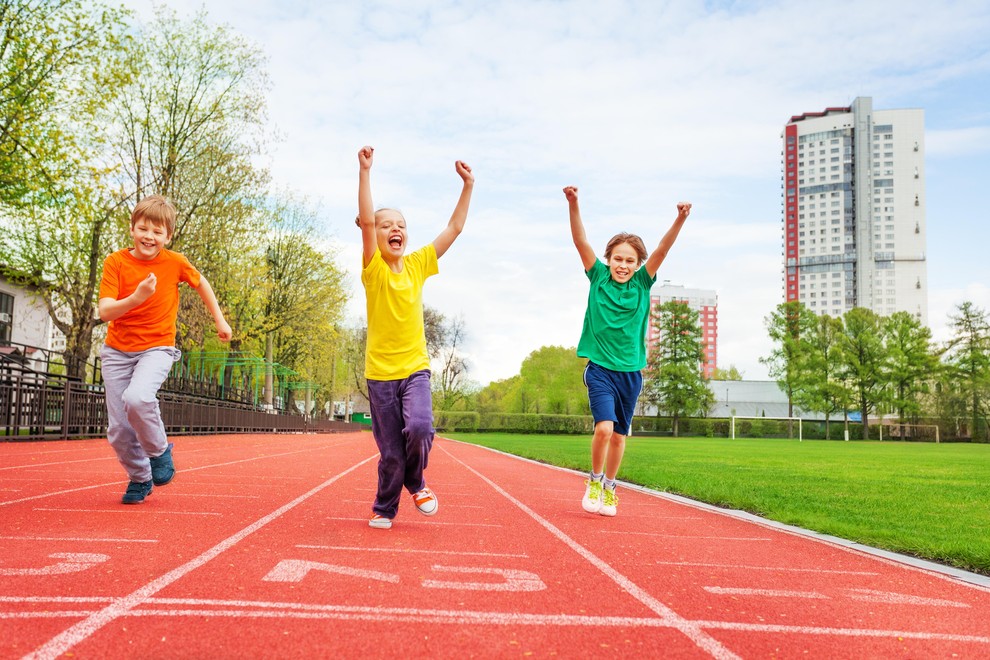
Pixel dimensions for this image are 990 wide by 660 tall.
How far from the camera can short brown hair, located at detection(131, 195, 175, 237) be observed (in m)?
5.63

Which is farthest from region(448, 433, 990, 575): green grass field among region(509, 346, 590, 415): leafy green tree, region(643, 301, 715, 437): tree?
region(509, 346, 590, 415): leafy green tree

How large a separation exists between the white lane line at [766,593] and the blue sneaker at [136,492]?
4171mm

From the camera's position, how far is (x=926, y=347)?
69375 millimetres

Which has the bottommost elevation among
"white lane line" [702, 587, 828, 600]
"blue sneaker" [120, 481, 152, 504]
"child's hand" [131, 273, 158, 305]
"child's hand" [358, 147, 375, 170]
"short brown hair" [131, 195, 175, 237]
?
"white lane line" [702, 587, 828, 600]

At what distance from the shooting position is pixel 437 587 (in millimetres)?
3652

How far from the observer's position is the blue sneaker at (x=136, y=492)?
598 centimetres

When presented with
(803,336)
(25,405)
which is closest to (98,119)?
(25,405)

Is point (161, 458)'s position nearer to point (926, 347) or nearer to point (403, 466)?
point (403, 466)

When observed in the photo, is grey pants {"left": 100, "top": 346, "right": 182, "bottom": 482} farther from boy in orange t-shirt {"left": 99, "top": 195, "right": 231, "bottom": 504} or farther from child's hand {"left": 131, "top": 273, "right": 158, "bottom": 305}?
child's hand {"left": 131, "top": 273, "right": 158, "bottom": 305}

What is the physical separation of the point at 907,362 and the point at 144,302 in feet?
240

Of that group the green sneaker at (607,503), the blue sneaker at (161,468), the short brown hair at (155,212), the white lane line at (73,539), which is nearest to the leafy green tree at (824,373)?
the green sneaker at (607,503)

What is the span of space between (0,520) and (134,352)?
1.34 meters

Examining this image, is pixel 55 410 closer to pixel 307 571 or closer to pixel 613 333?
pixel 613 333

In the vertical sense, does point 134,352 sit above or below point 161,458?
above
